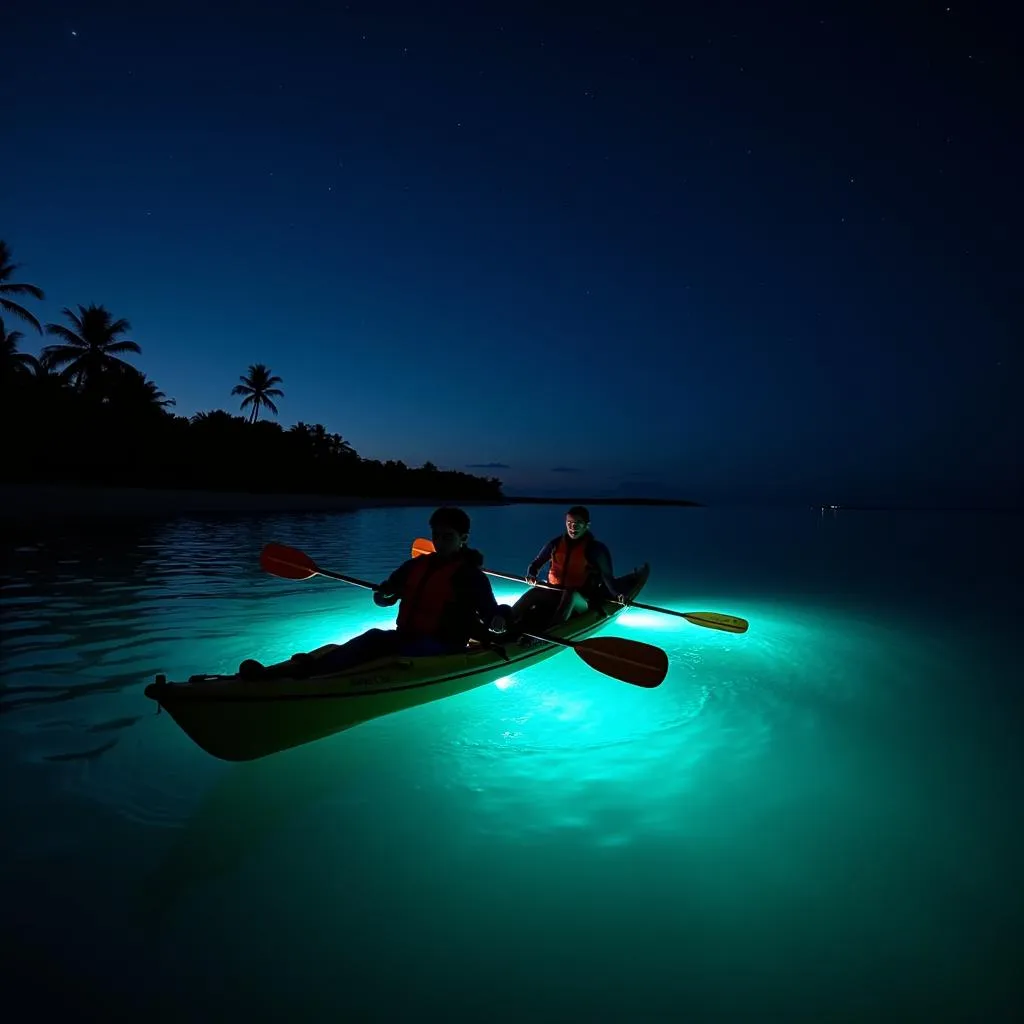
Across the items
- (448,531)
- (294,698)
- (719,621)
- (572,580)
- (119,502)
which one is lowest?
(119,502)

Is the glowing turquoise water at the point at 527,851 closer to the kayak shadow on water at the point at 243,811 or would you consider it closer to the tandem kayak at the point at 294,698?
the kayak shadow on water at the point at 243,811

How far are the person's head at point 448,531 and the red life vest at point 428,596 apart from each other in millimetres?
92

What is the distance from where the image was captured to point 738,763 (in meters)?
4.98

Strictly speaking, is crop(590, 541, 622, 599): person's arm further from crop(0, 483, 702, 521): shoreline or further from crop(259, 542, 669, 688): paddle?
crop(0, 483, 702, 521): shoreline

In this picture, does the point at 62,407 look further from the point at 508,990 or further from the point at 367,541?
the point at 508,990

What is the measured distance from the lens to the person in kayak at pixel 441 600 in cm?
478

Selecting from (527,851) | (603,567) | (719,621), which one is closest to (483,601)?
(527,851)

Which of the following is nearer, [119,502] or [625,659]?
[625,659]

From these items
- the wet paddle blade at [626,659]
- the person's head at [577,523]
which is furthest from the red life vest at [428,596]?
the person's head at [577,523]

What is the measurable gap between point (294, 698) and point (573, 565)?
4.88m

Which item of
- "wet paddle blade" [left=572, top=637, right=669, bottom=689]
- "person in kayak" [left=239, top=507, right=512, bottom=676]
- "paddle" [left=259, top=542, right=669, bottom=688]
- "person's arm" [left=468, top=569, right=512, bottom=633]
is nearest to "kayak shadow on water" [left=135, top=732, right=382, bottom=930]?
"person in kayak" [left=239, top=507, right=512, bottom=676]

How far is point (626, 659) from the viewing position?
5.28m

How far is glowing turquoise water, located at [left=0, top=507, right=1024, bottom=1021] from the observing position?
8.70 feet

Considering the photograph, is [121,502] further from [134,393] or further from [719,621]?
[719,621]
